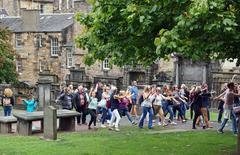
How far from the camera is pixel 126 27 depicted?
12789mm

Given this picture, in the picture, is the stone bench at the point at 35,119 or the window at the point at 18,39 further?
the window at the point at 18,39

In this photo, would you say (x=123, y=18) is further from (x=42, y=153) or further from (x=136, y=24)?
(x=42, y=153)

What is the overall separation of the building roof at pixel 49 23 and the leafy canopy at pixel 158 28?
4954 cm

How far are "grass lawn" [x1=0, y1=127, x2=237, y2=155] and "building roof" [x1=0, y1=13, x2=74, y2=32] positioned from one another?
44083 mm

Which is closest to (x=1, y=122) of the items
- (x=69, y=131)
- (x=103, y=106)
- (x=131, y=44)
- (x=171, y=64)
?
(x=69, y=131)

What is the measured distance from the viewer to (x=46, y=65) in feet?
217

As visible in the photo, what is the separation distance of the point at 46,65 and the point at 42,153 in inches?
2033

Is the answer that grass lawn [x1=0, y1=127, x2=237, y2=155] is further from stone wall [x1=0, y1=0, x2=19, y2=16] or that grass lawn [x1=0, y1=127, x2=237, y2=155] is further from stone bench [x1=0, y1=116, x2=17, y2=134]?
stone wall [x1=0, y1=0, x2=19, y2=16]

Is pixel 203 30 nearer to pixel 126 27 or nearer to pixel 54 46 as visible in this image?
pixel 126 27

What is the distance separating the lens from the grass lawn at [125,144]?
51.5 feet

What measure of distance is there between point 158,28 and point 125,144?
229 inches

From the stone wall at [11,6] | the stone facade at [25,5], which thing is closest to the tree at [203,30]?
the stone facade at [25,5]

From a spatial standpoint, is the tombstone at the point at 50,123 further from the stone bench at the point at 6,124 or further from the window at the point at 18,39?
the window at the point at 18,39

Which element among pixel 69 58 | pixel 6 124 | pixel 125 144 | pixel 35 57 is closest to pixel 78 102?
pixel 6 124
